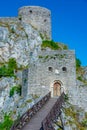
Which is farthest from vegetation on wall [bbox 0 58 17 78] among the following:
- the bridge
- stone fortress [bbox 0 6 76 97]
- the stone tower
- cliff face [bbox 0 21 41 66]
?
the bridge

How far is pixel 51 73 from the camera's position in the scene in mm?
42250

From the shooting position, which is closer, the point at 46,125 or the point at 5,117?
the point at 46,125

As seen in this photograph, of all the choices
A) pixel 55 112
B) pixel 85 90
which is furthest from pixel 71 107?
pixel 55 112

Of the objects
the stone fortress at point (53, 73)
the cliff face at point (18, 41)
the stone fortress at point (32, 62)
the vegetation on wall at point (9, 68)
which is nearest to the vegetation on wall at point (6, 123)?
the stone fortress at point (32, 62)

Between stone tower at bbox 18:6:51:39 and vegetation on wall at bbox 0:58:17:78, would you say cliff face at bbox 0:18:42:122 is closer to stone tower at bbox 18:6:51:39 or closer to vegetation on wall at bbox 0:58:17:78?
vegetation on wall at bbox 0:58:17:78

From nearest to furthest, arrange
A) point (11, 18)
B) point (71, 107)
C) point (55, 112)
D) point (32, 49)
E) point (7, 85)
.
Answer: point (55, 112)
point (71, 107)
point (7, 85)
point (32, 49)
point (11, 18)

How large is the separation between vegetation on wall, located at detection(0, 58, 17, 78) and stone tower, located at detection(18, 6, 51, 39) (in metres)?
8.92

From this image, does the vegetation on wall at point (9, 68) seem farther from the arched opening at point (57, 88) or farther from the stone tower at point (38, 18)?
the arched opening at point (57, 88)

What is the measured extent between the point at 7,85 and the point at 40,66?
7390 millimetres

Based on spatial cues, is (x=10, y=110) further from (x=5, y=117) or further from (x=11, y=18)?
(x=11, y=18)

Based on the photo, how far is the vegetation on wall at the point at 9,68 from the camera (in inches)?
2037

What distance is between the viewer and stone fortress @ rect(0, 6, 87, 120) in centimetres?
4200

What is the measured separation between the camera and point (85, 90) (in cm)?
4281

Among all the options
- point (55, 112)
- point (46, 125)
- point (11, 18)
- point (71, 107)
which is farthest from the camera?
point (11, 18)
